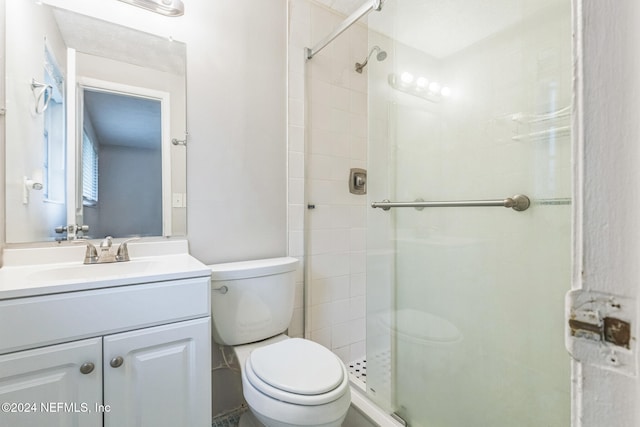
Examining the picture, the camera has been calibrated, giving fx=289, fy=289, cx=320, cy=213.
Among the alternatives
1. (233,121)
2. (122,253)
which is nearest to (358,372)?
(122,253)

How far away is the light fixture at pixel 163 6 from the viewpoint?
1.16 m

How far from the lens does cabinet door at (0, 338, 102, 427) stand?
73 cm

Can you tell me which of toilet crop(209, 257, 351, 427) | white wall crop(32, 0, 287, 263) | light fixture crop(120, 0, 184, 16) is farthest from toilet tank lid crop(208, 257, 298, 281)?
light fixture crop(120, 0, 184, 16)

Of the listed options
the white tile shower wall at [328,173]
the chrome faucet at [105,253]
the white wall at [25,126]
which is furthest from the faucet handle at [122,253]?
the white tile shower wall at [328,173]

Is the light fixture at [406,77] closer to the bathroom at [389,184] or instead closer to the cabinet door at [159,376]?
the bathroom at [389,184]

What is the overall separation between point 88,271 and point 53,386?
369 mm

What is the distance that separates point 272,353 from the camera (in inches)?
43.3

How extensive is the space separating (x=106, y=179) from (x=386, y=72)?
1345 millimetres

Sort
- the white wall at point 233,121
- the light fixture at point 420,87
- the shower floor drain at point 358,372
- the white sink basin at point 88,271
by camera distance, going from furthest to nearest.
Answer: the shower floor drain at point 358,372 → the white wall at point 233,121 → the light fixture at point 420,87 → the white sink basin at point 88,271

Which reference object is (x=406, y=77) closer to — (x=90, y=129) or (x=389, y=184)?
(x=389, y=184)

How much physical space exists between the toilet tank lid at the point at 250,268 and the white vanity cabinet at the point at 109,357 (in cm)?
20

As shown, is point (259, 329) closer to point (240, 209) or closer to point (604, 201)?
point (240, 209)

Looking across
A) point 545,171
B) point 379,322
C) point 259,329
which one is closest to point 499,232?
point 545,171

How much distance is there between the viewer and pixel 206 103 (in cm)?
134
